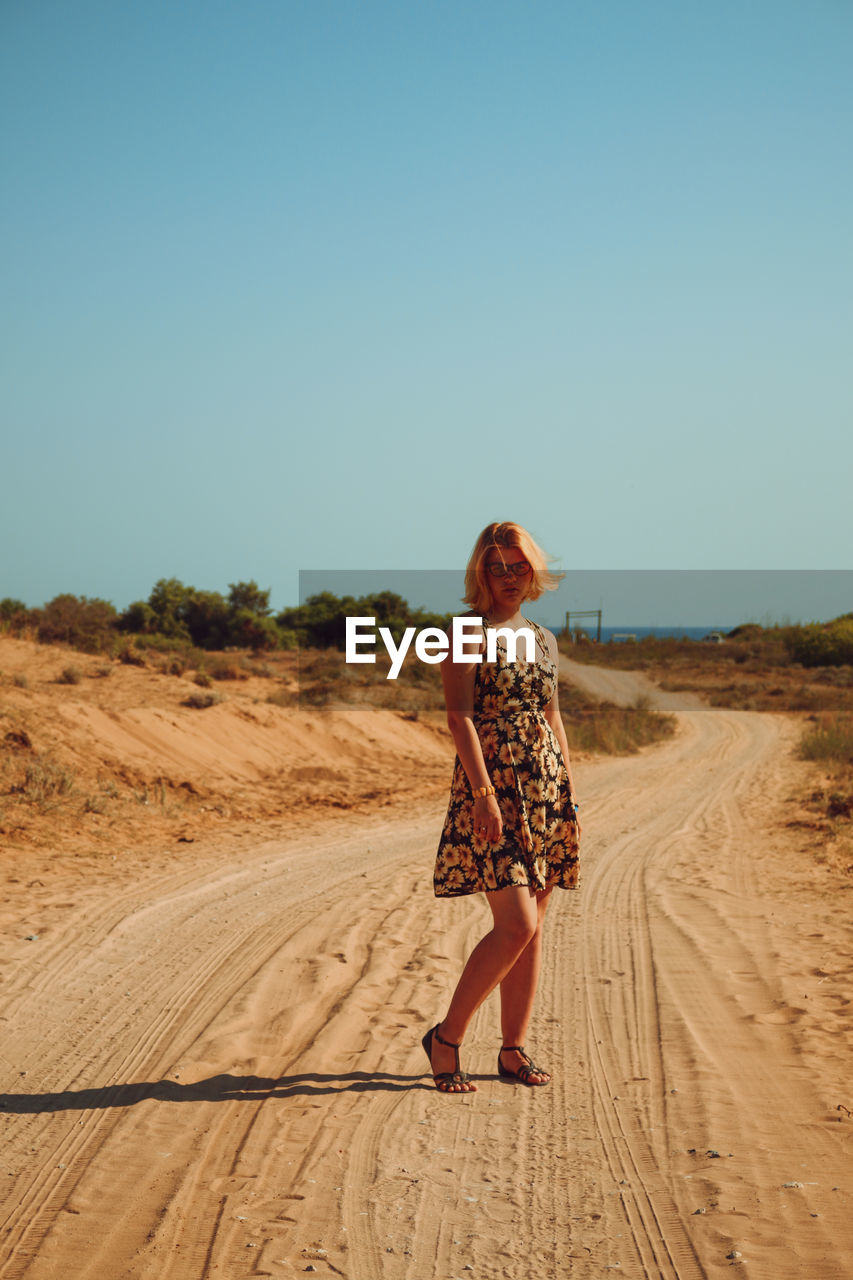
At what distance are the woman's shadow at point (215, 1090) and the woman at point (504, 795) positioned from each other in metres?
0.28

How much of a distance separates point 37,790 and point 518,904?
8.41m

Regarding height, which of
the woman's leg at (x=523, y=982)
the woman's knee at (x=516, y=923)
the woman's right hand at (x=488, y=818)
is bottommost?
the woman's leg at (x=523, y=982)

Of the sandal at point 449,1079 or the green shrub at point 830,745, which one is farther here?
the green shrub at point 830,745

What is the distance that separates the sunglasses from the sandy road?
1.96 m

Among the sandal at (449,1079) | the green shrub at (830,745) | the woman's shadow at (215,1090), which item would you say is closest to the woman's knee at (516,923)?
the sandal at (449,1079)

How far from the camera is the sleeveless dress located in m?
3.63

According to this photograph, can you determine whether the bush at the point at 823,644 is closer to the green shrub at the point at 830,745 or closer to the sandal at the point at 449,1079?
the green shrub at the point at 830,745

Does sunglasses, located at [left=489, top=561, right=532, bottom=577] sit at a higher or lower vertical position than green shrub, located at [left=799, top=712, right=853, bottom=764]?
higher

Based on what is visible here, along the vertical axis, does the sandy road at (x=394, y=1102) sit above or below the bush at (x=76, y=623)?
below

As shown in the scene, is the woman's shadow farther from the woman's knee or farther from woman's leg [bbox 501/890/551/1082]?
the woman's knee

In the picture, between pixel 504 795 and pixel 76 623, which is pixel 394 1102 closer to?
pixel 504 795

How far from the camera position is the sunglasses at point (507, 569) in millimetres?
3754

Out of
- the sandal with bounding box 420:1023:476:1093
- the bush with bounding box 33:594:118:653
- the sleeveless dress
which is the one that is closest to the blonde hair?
the sleeveless dress

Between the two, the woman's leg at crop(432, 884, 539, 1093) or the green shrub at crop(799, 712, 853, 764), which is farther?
the green shrub at crop(799, 712, 853, 764)
